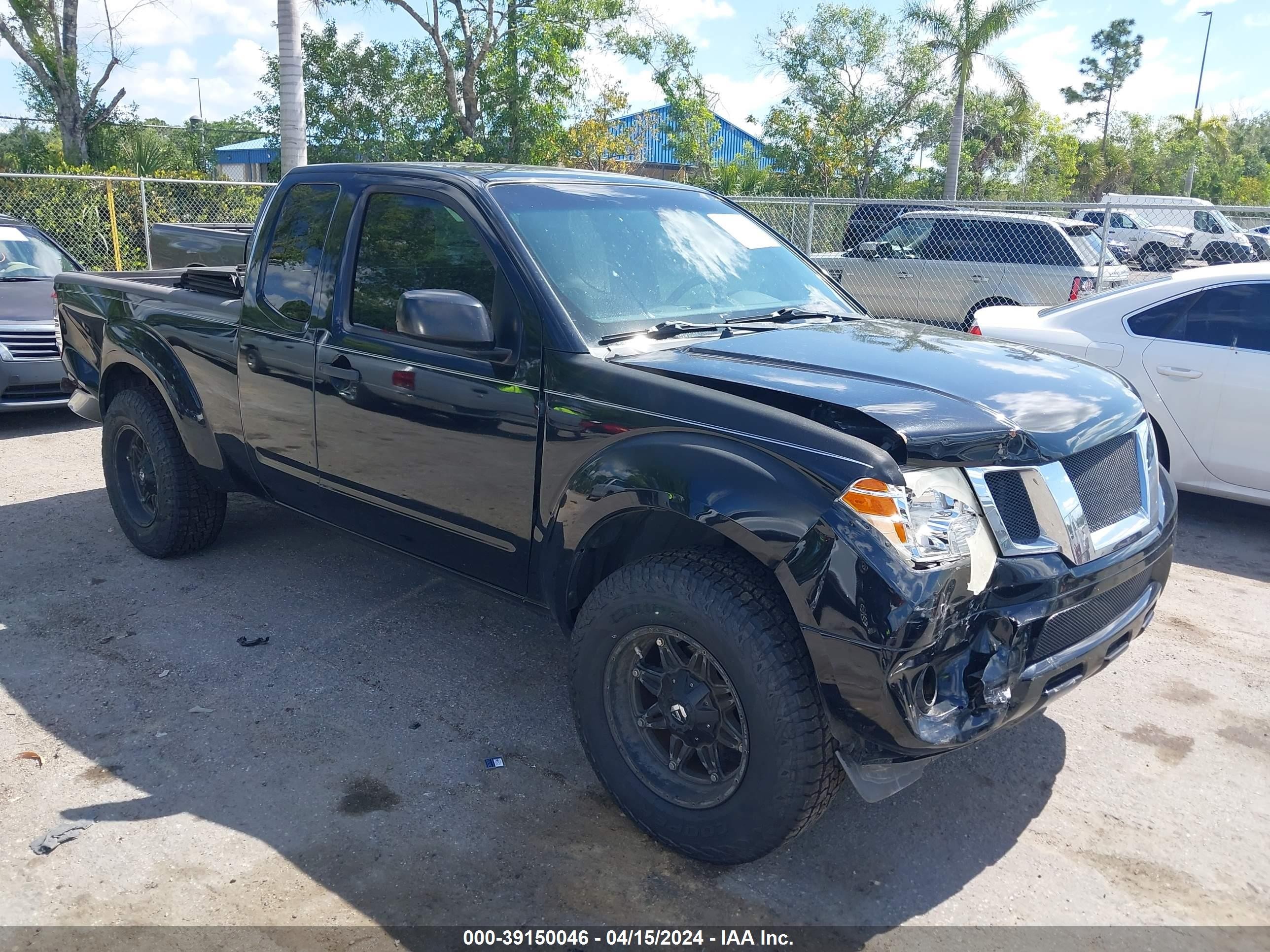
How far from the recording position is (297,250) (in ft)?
14.3

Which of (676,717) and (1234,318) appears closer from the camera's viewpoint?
(676,717)

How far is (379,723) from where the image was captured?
12.6 ft

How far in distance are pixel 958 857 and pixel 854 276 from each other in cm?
1017

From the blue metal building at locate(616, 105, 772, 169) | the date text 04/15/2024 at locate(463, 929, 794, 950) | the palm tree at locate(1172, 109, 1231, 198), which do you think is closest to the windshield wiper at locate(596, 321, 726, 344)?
the date text 04/15/2024 at locate(463, 929, 794, 950)

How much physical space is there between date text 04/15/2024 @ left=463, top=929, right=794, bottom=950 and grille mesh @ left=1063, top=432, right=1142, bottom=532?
1.51m

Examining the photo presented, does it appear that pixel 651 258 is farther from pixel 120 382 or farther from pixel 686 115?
pixel 686 115

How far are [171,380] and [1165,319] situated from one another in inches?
229

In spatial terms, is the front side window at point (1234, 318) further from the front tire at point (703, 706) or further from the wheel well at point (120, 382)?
the wheel well at point (120, 382)

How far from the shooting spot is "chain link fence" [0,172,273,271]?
13.9m

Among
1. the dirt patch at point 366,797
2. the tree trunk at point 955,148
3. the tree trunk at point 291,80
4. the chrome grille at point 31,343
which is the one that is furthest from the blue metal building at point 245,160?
the dirt patch at point 366,797

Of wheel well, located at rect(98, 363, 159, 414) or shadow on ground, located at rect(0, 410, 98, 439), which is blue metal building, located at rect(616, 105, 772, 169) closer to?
shadow on ground, located at rect(0, 410, 98, 439)

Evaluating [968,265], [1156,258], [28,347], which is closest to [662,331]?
[28,347]

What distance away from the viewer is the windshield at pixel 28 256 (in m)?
9.56

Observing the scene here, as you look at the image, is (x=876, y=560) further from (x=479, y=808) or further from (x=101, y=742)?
(x=101, y=742)
